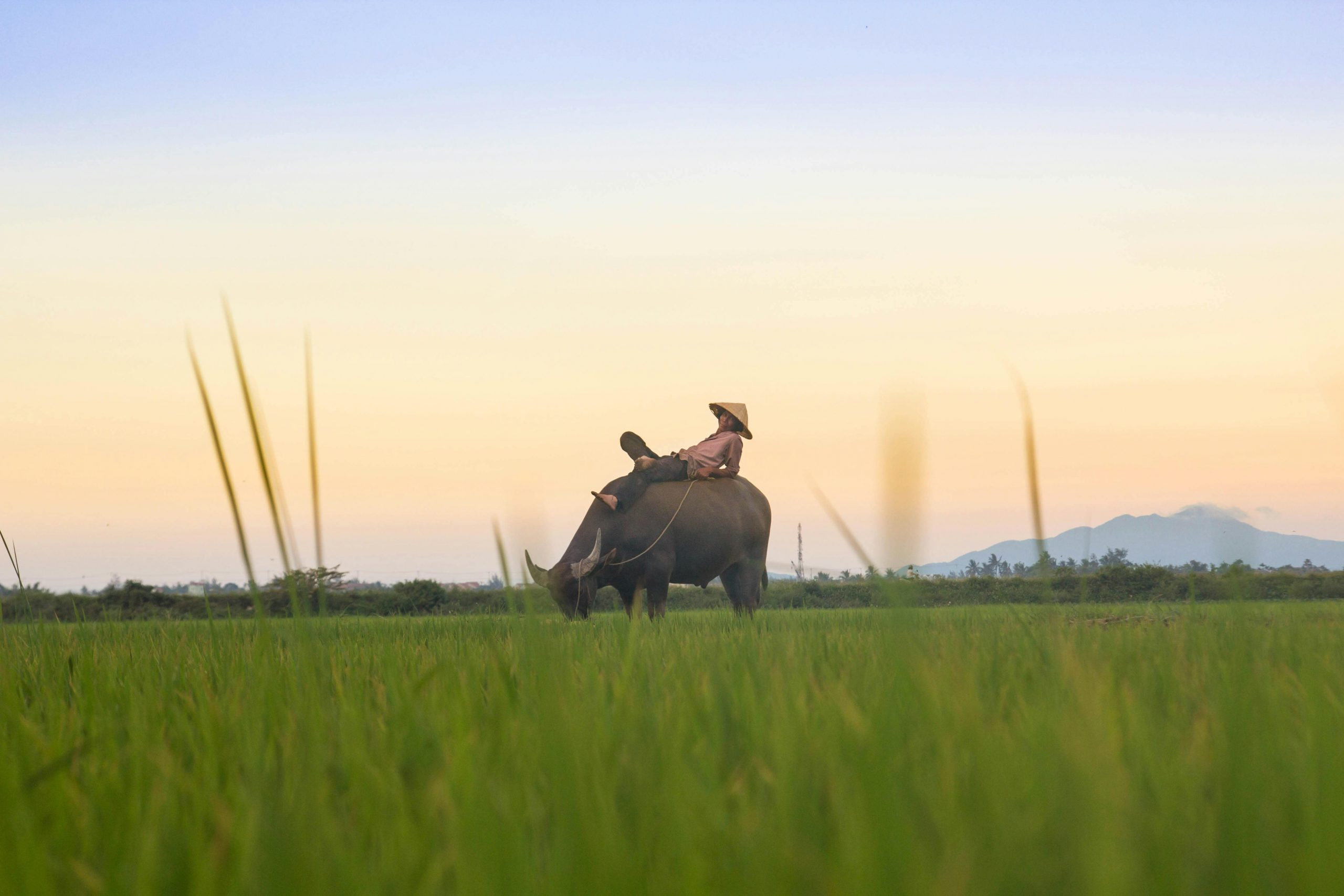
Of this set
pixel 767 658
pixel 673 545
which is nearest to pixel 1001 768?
pixel 767 658

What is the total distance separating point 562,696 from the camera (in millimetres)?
1501

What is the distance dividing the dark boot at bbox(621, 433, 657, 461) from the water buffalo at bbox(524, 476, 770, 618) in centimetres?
30

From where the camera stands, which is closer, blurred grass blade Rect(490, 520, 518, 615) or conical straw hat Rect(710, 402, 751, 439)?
blurred grass blade Rect(490, 520, 518, 615)

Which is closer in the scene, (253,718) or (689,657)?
(253,718)

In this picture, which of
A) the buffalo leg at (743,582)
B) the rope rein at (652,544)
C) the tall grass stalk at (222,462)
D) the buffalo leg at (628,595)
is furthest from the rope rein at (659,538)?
the tall grass stalk at (222,462)

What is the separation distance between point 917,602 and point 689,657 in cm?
203

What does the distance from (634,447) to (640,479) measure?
1.26ft

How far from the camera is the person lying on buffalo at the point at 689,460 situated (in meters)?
8.09

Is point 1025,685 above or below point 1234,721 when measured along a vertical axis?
below

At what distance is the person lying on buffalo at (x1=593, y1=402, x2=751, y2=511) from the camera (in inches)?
318

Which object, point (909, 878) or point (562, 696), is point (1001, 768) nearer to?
point (909, 878)

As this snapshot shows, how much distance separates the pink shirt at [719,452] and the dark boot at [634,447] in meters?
0.33

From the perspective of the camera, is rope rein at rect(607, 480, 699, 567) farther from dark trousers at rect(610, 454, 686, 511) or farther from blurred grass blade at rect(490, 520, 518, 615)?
blurred grass blade at rect(490, 520, 518, 615)

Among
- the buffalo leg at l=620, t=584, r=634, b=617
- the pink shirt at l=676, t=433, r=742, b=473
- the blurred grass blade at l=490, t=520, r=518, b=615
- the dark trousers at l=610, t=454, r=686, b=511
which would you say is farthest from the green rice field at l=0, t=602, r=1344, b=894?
the pink shirt at l=676, t=433, r=742, b=473
